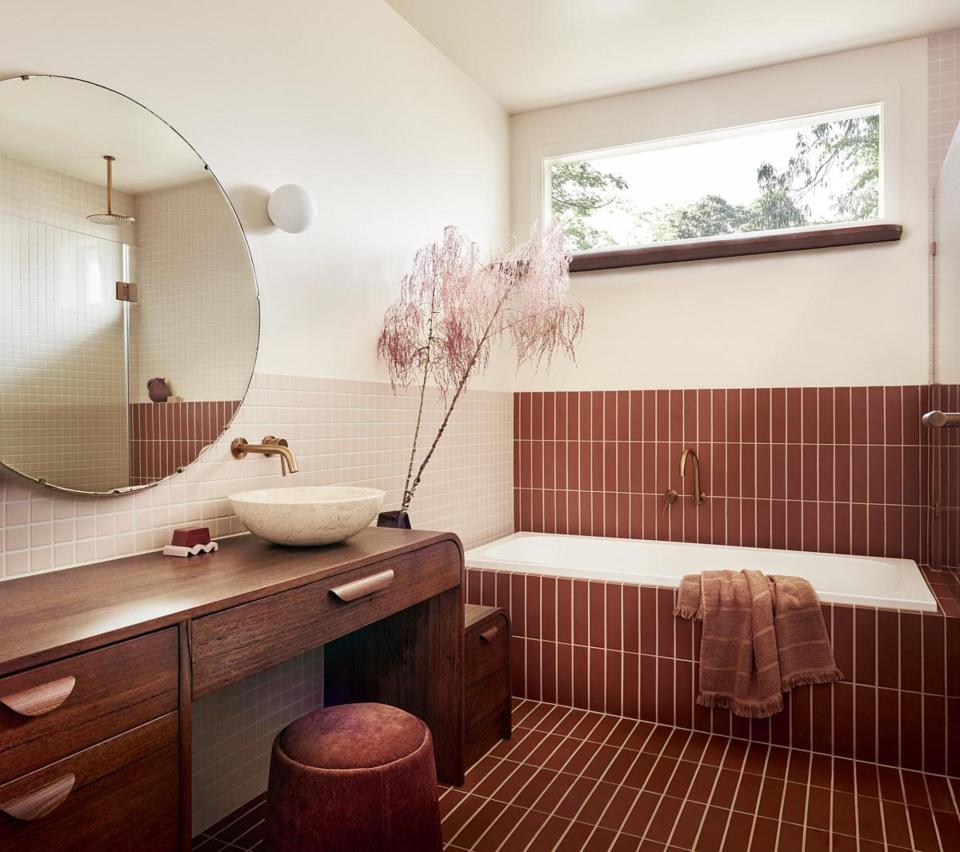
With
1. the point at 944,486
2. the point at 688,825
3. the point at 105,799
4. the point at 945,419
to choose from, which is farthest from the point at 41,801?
the point at 944,486

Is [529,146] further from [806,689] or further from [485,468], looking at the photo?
[806,689]

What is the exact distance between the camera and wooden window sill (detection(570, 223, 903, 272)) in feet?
10.5

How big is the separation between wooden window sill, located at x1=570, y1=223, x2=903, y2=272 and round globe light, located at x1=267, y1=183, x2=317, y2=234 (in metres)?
1.90

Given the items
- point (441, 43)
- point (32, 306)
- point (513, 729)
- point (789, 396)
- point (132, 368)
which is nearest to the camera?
point (32, 306)

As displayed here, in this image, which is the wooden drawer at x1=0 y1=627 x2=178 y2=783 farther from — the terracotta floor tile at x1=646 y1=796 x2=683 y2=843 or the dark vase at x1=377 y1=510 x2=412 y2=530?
the terracotta floor tile at x1=646 y1=796 x2=683 y2=843

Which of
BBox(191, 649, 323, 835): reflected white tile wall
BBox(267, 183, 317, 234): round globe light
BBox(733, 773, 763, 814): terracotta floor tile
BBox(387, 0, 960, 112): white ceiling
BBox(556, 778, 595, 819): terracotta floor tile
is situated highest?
BBox(387, 0, 960, 112): white ceiling

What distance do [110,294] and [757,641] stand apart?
224 centimetres

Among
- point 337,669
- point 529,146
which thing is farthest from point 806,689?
point 529,146

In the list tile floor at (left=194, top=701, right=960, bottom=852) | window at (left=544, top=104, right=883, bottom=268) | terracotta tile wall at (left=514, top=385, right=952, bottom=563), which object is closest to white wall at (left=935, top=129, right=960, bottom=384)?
terracotta tile wall at (left=514, top=385, right=952, bottom=563)

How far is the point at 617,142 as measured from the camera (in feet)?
12.3

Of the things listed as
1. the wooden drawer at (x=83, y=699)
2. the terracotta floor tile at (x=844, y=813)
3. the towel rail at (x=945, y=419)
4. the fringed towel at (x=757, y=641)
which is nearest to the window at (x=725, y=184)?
the towel rail at (x=945, y=419)

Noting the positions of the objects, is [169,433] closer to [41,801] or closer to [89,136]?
[89,136]

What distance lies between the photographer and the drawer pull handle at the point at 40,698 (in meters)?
0.98

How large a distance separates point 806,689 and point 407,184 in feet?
7.85
